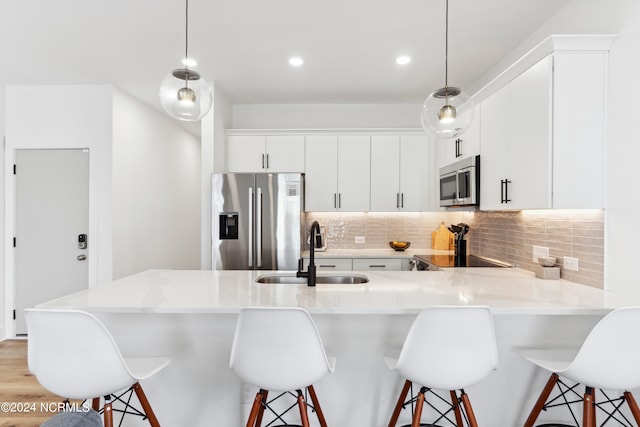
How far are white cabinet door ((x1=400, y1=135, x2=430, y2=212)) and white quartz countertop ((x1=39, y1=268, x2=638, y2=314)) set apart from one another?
78.3 inches

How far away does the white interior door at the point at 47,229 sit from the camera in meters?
3.99

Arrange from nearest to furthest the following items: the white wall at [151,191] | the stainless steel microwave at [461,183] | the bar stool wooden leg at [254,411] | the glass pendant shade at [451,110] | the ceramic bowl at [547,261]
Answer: the bar stool wooden leg at [254,411] < the glass pendant shade at [451,110] < the ceramic bowl at [547,261] < the stainless steel microwave at [461,183] < the white wall at [151,191]

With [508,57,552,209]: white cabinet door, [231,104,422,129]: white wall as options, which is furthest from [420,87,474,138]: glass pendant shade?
[231,104,422,129]: white wall

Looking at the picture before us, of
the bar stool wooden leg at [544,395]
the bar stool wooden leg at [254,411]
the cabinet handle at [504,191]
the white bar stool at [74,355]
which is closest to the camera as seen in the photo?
the white bar stool at [74,355]

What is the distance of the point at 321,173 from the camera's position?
4.39 meters

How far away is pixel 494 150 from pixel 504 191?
33 cm

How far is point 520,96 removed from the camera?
245 cm

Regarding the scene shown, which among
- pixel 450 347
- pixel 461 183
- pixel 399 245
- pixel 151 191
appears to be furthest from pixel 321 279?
pixel 151 191

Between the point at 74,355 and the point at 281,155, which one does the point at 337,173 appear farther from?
the point at 74,355

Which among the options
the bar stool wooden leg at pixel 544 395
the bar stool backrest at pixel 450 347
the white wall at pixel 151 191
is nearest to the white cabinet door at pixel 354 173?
the white wall at pixel 151 191

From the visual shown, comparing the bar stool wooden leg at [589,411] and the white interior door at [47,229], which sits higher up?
the white interior door at [47,229]

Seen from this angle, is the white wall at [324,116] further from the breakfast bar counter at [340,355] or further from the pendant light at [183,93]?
the breakfast bar counter at [340,355]

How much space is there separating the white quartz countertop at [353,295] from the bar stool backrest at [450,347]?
17 centimetres

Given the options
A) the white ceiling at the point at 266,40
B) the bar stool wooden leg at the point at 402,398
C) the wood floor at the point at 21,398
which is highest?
the white ceiling at the point at 266,40
